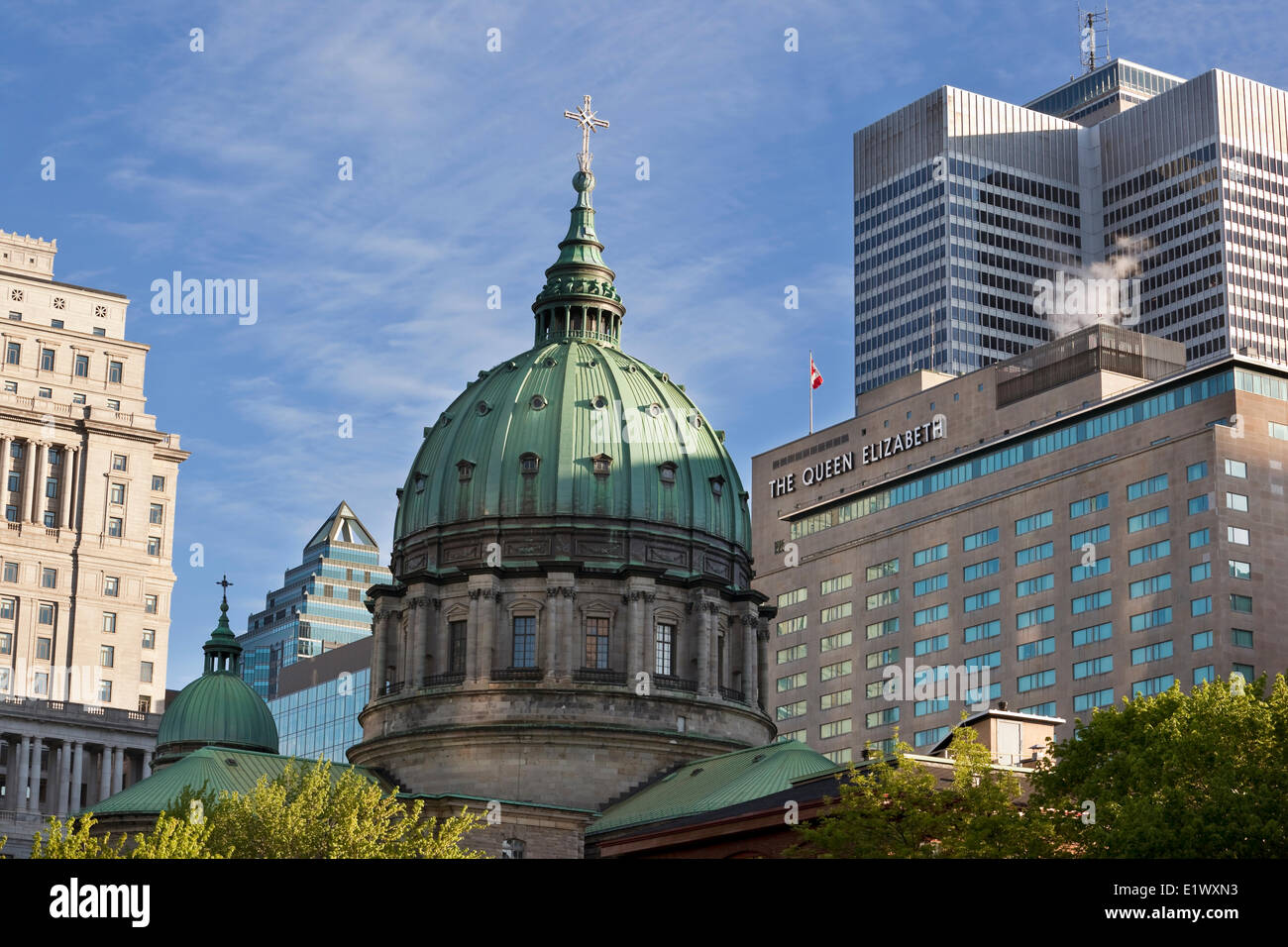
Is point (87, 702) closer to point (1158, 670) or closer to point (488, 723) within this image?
point (488, 723)

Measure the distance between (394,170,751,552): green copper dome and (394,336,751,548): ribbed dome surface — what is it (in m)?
0.08

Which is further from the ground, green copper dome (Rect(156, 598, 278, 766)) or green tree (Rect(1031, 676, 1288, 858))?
green copper dome (Rect(156, 598, 278, 766))

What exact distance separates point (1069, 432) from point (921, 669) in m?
24.7

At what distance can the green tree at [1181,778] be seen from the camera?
61.2 m

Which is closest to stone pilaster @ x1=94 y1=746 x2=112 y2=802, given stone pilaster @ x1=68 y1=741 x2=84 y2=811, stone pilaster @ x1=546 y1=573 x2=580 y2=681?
stone pilaster @ x1=68 y1=741 x2=84 y2=811

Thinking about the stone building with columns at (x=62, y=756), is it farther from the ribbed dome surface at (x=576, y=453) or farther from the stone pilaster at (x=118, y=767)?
the ribbed dome surface at (x=576, y=453)

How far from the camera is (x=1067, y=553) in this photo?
564ft

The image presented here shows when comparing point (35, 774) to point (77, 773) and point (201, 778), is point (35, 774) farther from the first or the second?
point (201, 778)

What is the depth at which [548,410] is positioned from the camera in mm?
123562

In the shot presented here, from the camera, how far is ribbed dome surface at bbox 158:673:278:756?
432 feet

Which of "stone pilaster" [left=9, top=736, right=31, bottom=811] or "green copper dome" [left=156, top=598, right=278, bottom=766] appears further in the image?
"stone pilaster" [left=9, top=736, right=31, bottom=811]

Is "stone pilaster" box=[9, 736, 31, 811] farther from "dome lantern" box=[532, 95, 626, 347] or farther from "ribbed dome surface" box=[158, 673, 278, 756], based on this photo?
"dome lantern" box=[532, 95, 626, 347]

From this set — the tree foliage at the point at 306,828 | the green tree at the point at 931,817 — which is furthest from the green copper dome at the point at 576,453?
the green tree at the point at 931,817
